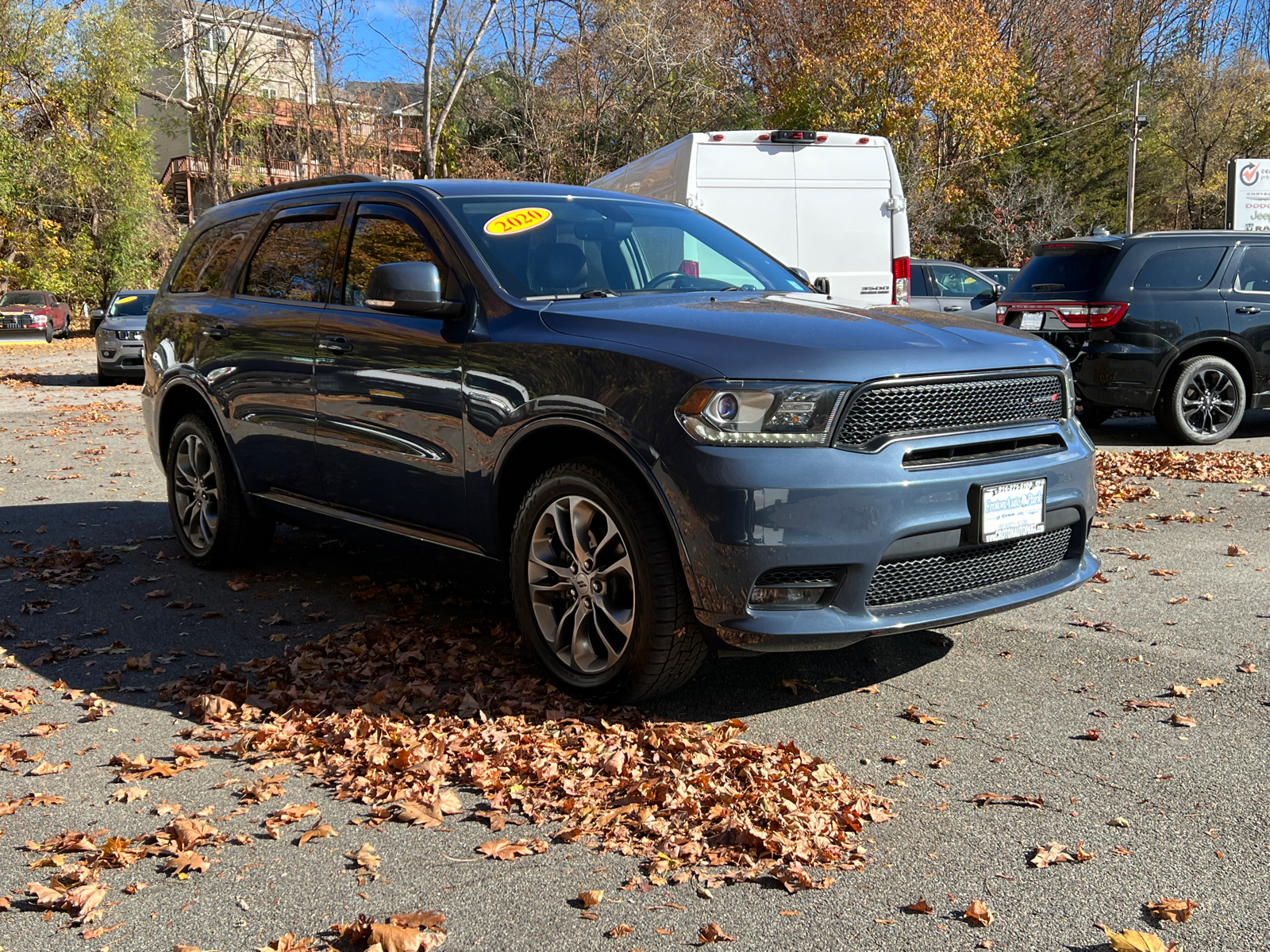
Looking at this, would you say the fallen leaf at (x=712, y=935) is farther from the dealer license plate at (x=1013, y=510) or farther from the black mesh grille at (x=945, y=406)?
the dealer license plate at (x=1013, y=510)

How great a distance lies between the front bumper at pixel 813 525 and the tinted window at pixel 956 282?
1460 centimetres

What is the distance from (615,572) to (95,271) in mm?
44577

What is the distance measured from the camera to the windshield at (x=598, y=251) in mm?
4824

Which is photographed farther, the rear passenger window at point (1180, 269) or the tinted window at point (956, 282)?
the tinted window at point (956, 282)

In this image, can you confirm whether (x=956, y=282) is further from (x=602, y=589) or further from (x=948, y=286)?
(x=602, y=589)

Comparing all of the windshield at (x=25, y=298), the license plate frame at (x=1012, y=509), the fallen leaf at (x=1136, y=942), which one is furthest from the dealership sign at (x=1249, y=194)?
the windshield at (x=25, y=298)

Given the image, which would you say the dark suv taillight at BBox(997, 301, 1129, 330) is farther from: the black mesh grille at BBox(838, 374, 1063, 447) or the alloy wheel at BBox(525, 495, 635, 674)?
the alloy wheel at BBox(525, 495, 635, 674)

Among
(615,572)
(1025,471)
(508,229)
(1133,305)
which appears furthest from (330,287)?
(1133,305)

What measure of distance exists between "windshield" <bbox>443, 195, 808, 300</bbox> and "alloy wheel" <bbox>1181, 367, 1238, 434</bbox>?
6674 mm

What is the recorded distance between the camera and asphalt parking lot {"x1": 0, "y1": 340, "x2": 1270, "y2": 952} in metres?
2.89

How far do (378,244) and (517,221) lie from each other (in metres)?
0.69

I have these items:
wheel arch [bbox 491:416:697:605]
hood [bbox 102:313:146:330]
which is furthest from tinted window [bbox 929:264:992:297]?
wheel arch [bbox 491:416:697:605]

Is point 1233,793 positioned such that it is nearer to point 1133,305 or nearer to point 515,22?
point 1133,305

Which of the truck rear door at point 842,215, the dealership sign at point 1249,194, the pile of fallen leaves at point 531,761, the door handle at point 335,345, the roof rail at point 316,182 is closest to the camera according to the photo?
the pile of fallen leaves at point 531,761
